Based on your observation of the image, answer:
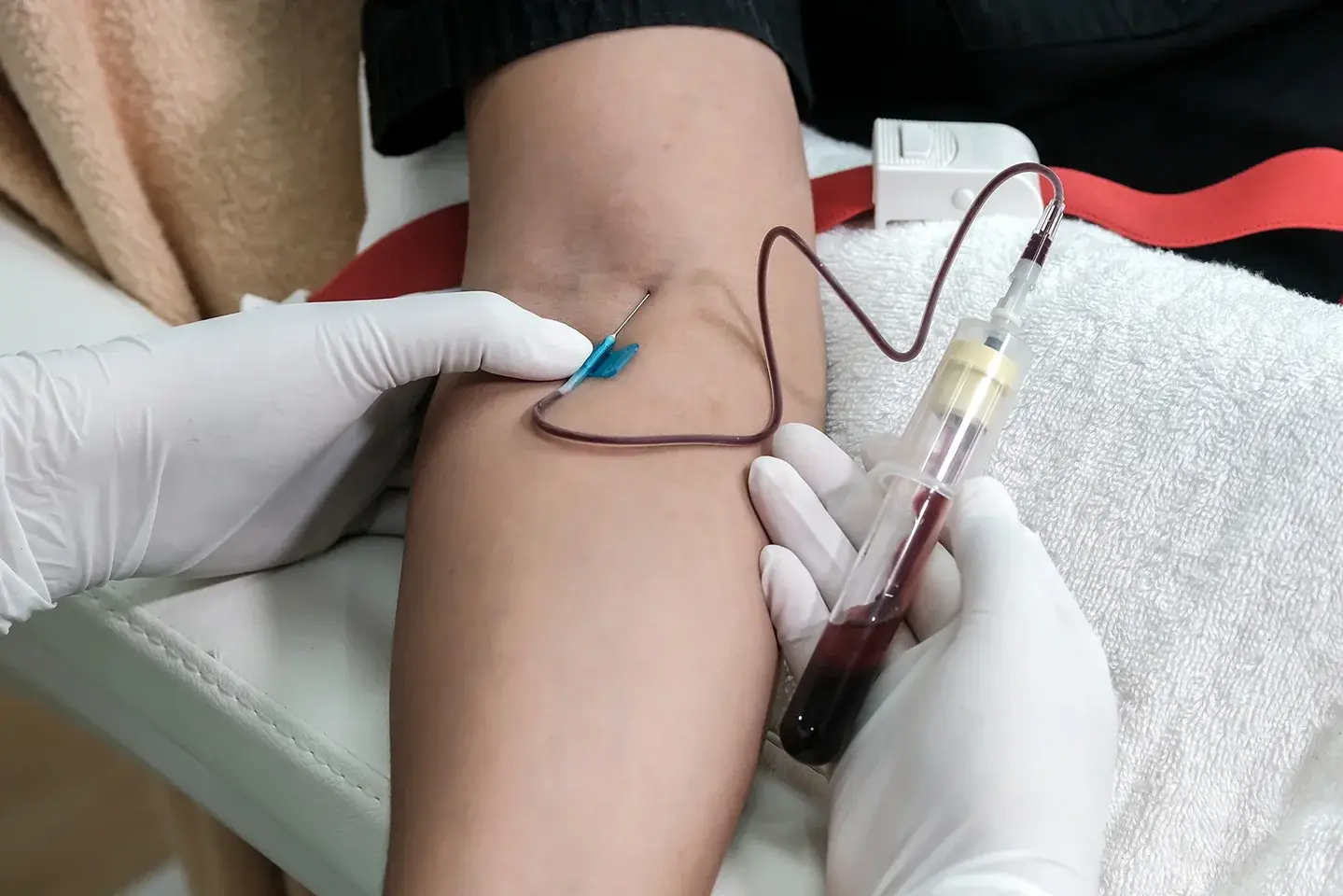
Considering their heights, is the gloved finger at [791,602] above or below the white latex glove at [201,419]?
below

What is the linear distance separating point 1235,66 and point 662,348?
23.6 inches

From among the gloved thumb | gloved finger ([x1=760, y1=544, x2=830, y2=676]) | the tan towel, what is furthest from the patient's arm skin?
the tan towel

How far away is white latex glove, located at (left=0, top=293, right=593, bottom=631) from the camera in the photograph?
2.06 feet

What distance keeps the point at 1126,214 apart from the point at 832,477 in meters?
0.39

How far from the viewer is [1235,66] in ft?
2.75

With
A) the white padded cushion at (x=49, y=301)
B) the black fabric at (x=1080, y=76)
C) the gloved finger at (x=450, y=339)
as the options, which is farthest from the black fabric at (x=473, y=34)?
the white padded cushion at (x=49, y=301)

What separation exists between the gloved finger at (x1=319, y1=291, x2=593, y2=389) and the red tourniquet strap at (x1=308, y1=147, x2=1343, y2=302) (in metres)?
0.15

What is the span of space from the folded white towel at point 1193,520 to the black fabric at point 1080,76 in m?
0.20

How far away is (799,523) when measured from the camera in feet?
2.00

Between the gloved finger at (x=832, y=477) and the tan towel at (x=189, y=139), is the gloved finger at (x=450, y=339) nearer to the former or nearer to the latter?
the gloved finger at (x=832, y=477)

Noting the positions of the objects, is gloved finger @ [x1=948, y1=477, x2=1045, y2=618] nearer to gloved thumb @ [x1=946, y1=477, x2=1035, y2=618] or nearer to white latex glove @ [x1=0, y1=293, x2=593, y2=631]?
gloved thumb @ [x1=946, y1=477, x2=1035, y2=618]

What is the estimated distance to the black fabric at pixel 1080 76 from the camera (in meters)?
0.74

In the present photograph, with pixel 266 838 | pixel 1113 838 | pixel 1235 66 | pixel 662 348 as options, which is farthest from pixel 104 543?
pixel 1235 66

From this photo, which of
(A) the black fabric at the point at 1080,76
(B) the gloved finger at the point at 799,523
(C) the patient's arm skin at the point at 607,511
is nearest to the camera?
(C) the patient's arm skin at the point at 607,511
